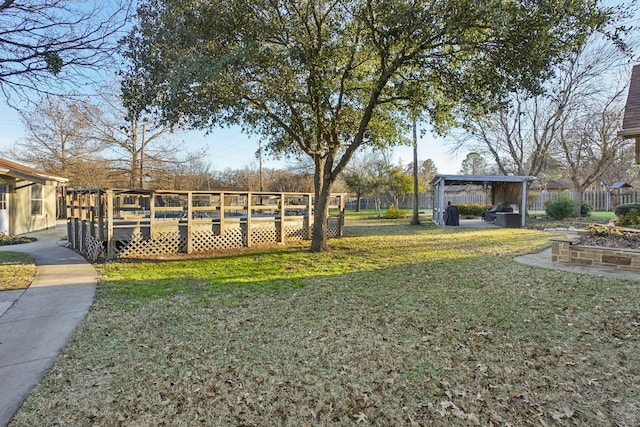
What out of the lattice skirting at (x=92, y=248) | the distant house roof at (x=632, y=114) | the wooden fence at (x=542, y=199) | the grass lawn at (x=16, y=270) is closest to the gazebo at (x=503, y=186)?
the wooden fence at (x=542, y=199)

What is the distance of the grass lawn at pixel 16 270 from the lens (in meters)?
5.83

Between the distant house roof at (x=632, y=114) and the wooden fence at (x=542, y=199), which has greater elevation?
the distant house roof at (x=632, y=114)

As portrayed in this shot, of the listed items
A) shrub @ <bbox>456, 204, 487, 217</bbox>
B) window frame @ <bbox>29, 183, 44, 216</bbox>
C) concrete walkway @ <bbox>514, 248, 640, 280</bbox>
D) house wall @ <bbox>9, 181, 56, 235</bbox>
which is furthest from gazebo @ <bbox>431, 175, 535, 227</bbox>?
window frame @ <bbox>29, 183, 44, 216</bbox>

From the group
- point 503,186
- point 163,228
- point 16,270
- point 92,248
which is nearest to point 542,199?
point 503,186

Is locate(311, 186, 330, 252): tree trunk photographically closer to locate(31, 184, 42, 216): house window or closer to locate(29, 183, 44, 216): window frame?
locate(29, 183, 44, 216): window frame

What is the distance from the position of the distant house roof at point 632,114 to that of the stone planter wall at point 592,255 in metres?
Answer: 2.29

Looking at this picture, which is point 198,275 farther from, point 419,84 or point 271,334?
point 419,84

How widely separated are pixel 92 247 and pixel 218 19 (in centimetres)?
629

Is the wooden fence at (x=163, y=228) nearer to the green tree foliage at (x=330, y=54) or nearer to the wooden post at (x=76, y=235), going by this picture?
the wooden post at (x=76, y=235)

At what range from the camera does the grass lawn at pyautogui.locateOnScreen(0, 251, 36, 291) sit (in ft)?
19.1

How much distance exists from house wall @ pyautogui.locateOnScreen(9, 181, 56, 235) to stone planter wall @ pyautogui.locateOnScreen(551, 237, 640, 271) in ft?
58.8

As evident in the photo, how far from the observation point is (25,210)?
14266 mm

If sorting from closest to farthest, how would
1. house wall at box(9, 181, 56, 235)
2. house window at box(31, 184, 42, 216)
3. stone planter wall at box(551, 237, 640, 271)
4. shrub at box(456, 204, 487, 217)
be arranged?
stone planter wall at box(551, 237, 640, 271) → house wall at box(9, 181, 56, 235) → house window at box(31, 184, 42, 216) → shrub at box(456, 204, 487, 217)

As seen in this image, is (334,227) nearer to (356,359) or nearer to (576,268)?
(576,268)
